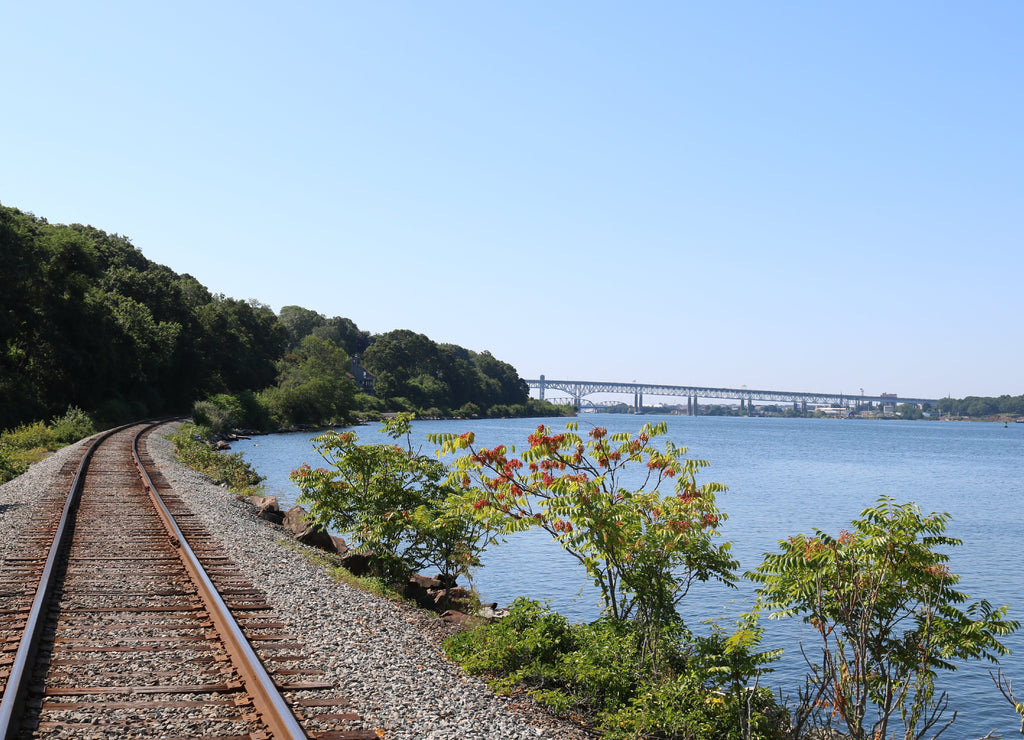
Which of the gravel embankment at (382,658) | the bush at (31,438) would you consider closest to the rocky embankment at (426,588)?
the gravel embankment at (382,658)

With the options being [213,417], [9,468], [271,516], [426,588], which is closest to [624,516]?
[426,588]

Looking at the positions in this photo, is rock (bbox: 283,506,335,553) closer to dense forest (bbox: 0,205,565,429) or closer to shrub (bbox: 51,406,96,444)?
shrub (bbox: 51,406,96,444)

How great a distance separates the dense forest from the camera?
53094mm

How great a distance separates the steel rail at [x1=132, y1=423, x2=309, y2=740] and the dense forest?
41320 mm

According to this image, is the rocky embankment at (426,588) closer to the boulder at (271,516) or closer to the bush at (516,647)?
the bush at (516,647)

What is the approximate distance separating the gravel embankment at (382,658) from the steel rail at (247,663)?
0.72 metres

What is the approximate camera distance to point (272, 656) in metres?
8.45

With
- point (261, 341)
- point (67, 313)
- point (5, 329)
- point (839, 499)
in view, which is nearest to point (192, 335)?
point (261, 341)

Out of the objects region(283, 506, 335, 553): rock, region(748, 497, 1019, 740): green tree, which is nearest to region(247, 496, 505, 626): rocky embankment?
region(283, 506, 335, 553): rock

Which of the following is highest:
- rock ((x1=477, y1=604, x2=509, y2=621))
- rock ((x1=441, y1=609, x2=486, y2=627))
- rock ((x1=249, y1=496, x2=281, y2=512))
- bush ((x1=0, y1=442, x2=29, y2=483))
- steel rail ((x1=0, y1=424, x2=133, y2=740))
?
bush ((x1=0, y1=442, x2=29, y2=483))

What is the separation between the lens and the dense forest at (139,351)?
53.1m

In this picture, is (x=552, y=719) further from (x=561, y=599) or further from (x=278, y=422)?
(x=278, y=422)

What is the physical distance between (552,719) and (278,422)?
300ft

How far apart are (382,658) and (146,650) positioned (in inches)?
99.1
